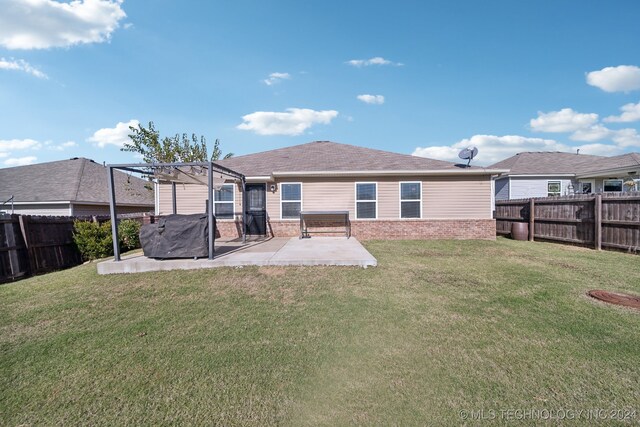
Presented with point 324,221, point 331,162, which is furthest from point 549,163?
point 324,221

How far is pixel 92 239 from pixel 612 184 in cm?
2393

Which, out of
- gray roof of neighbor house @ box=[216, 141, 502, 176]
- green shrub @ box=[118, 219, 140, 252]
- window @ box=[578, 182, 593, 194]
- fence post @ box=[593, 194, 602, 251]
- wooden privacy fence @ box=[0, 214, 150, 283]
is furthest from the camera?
window @ box=[578, 182, 593, 194]

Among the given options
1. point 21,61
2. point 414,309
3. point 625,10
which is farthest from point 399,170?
point 21,61

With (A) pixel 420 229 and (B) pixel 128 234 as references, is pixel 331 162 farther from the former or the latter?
(B) pixel 128 234

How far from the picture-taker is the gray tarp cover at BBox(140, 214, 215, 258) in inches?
248

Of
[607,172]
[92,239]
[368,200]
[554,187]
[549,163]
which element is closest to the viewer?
[92,239]

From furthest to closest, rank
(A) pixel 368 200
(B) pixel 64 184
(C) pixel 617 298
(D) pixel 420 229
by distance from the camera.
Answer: (B) pixel 64 184 < (A) pixel 368 200 < (D) pixel 420 229 < (C) pixel 617 298

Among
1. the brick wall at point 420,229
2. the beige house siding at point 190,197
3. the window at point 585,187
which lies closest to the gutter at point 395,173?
the brick wall at point 420,229

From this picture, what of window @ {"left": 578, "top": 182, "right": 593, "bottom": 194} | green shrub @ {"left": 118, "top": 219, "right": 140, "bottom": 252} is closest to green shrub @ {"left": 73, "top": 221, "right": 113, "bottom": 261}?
green shrub @ {"left": 118, "top": 219, "right": 140, "bottom": 252}

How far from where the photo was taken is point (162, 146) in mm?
19266

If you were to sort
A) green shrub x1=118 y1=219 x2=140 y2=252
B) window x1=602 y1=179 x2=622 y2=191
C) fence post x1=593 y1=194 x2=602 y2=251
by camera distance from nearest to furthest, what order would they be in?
fence post x1=593 y1=194 x2=602 y2=251 → green shrub x1=118 y1=219 x2=140 y2=252 → window x1=602 y1=179 x2=622 y2=191

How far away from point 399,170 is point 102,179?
671 inches

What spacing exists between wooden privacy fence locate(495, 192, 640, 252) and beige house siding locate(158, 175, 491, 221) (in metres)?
1.67

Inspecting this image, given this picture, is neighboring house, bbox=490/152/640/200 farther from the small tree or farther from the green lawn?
the small tree
